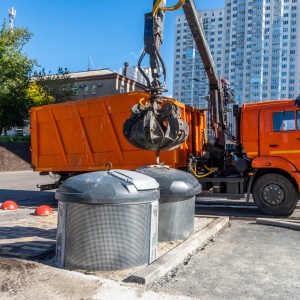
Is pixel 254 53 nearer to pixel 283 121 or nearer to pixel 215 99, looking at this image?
pixel 215 99

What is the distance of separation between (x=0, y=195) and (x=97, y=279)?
10401 millimetres

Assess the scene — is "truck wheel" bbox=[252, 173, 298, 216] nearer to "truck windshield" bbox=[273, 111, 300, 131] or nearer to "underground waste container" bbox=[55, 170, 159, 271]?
"truck windshield" bbox=[273, 111, 300, 131]

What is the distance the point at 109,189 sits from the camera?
156 inches

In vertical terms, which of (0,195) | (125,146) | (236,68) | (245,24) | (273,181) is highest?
(245,24)

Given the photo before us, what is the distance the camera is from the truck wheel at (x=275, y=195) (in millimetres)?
8406

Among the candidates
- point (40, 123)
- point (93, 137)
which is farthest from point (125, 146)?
point (40, 123)

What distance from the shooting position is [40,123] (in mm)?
11453

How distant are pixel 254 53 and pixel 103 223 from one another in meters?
129

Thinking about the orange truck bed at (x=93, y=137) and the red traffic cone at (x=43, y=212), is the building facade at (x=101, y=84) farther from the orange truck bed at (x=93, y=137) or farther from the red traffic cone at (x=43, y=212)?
the red traffic cone at (x=43, y=212)

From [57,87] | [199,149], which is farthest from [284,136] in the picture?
[57,87]

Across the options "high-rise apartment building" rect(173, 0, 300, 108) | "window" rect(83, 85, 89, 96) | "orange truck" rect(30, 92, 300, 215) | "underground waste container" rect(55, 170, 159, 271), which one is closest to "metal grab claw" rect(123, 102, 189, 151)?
"underground waste container" rect(55, 170, 159, 271)

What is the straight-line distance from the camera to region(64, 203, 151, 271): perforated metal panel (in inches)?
156

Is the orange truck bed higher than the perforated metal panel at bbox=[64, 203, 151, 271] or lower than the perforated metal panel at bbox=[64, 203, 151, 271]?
higher

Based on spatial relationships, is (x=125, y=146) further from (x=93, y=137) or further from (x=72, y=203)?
(x=72, y=203)
